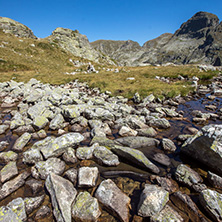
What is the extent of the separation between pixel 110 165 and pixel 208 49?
864 feet

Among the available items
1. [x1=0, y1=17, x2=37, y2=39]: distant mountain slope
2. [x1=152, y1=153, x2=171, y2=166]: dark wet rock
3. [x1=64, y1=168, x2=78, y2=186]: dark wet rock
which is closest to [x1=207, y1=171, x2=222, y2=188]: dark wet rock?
[x1=152, y1=153, x2=171, y2=166]: dark wet rock

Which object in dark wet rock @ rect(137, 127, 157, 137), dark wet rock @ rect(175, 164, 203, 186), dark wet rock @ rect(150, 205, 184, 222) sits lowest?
dark wet rock @ rect(150, 205, 184, 222)

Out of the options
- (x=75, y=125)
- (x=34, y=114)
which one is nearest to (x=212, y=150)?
(x=75, y=125)

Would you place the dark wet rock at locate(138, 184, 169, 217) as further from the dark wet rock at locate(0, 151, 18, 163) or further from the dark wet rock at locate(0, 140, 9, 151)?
the dark wet rock at locate(0, 140, 9, 151)

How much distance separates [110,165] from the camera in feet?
20.1

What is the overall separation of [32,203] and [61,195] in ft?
3.56

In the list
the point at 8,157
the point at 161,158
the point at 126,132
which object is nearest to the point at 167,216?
the point at 161,158

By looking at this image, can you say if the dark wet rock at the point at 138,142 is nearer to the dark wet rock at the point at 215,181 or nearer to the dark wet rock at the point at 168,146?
the dark wet rock at the point at 168,146

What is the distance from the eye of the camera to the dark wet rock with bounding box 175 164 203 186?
5.05 meters

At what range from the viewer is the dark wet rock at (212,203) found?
3920mm

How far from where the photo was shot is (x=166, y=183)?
5.12 meters

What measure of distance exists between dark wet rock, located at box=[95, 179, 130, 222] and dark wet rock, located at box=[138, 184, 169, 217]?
0.53 meters

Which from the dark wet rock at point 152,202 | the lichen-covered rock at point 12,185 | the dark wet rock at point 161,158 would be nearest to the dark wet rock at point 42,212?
the lichen-covered rock at point 12,185

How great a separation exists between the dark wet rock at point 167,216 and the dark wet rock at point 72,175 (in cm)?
335
